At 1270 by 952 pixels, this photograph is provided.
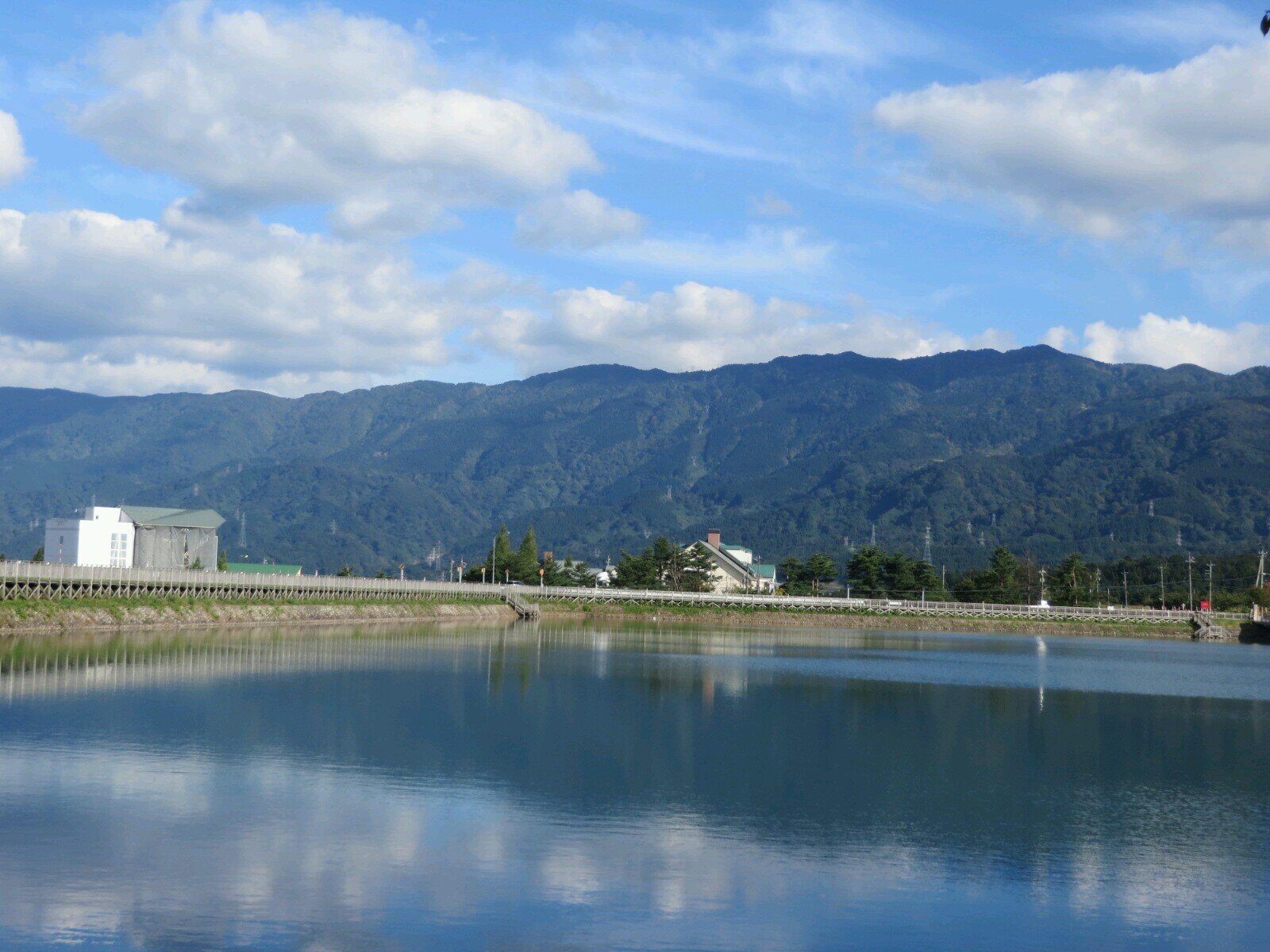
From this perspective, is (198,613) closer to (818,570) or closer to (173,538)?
(173,538)

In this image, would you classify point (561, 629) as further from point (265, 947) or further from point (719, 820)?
point (265, 947)

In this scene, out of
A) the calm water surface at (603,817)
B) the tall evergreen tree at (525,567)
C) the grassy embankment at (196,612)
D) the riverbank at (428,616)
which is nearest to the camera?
the calm water surface at (603,817)

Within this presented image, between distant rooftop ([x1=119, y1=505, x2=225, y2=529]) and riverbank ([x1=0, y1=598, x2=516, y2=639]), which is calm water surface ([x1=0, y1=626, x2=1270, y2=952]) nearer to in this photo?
riverbank ([x1=0, y1=598, x2=516, y2=639])

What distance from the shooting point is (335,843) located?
63.0 feet

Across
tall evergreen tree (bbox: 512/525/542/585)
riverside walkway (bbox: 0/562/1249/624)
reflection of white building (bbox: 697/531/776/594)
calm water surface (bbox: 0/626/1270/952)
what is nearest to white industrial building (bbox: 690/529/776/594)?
reflection of white building (bbox: 697/531/776/594)

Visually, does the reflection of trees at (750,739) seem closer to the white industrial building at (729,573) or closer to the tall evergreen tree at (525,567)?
the tall evergreen tree at (525,567)

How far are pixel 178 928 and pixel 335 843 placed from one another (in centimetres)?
444

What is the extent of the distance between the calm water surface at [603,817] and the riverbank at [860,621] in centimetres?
6099

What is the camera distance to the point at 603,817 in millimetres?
21953

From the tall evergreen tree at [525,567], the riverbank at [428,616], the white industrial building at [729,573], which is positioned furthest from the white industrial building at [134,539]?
the white industrial building at [729,573]

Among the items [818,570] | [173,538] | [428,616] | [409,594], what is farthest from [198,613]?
[818,570]

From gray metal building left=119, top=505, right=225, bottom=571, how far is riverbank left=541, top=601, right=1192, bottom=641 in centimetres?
3192

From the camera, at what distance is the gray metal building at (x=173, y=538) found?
110062 millimetres

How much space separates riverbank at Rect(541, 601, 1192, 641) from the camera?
106 m
